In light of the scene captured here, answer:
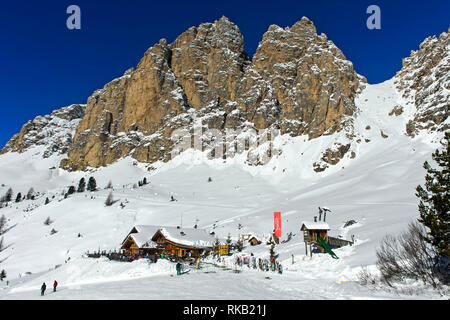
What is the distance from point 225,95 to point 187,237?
5509 inches

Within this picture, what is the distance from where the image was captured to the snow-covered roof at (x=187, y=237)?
41656mm

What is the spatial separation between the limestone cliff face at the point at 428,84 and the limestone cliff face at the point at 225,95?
75.8ft

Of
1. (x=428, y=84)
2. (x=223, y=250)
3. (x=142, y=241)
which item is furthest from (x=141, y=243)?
(x=428, y=84)

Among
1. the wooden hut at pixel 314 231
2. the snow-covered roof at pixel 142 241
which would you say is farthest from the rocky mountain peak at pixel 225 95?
the wooden hut at pixel 314 231

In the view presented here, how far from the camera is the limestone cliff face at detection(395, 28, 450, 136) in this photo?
322ft

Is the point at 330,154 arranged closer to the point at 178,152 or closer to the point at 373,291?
the point at 178,152

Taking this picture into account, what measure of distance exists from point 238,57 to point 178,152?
7706 cm

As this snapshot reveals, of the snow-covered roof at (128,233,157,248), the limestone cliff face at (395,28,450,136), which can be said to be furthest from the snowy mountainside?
the snow-covered roof at (128,233,157,248)

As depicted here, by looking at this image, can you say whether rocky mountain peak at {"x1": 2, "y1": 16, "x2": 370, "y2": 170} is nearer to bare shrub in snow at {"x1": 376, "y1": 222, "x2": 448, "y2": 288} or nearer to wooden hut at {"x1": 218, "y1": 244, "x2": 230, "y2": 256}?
wooden hut at {"x1": 218, "y1": 244, "x2": 230, "y2": 256}

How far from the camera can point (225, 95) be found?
17425 cm

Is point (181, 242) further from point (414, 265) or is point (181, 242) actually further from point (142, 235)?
point (414, 265)

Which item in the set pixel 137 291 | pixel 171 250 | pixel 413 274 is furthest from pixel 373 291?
pixel 171 250

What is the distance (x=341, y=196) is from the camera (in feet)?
212

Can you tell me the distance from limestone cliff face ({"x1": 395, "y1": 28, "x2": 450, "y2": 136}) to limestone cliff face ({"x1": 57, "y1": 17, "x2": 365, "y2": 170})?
75.8 feet
